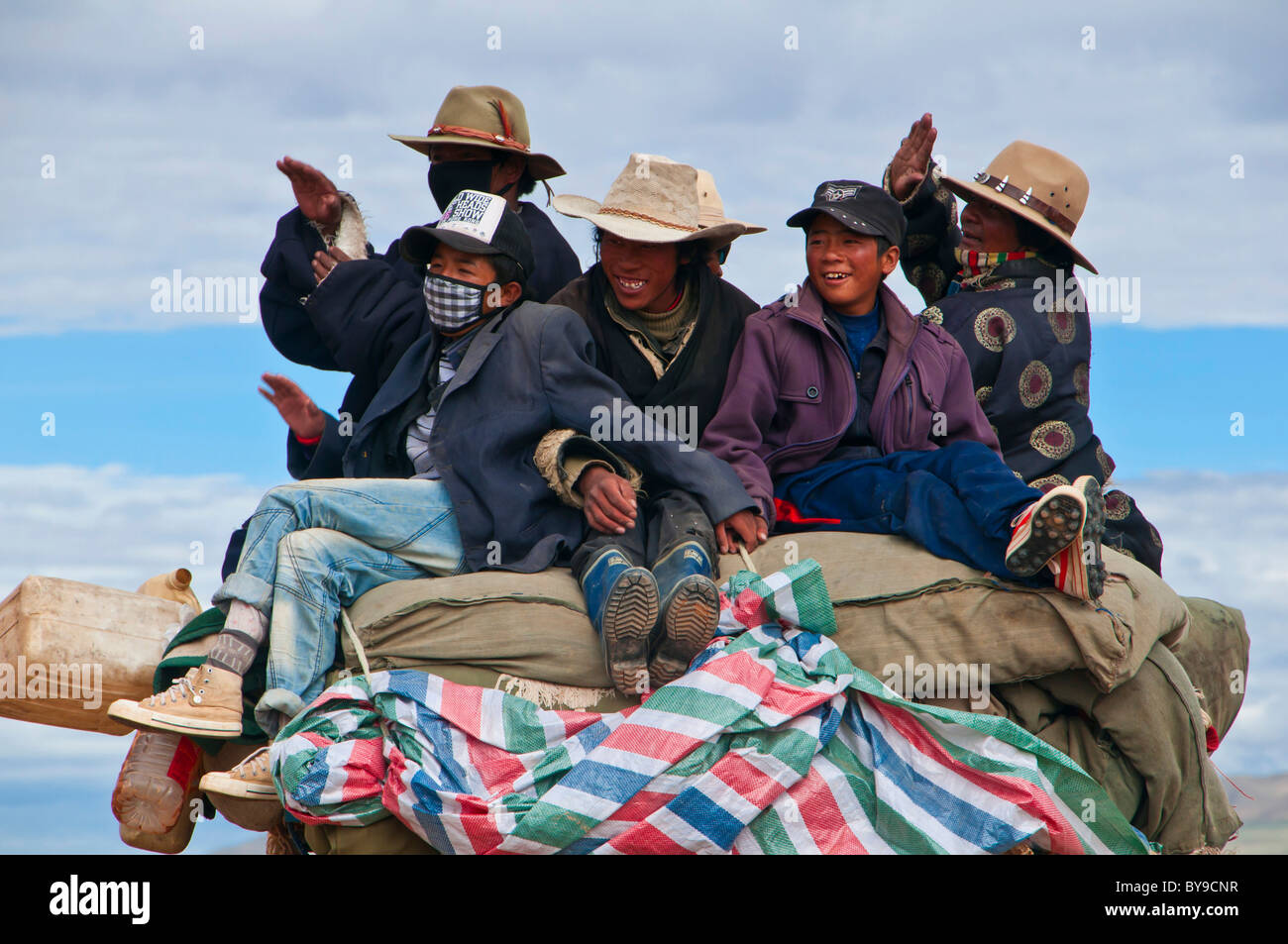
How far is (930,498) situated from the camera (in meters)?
5.70

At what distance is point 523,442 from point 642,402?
701mm

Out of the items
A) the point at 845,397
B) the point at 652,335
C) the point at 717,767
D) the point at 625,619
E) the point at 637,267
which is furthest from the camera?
the point at 652,335

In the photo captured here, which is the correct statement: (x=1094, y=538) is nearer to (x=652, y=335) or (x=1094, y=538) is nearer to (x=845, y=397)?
(x=845, y=397)

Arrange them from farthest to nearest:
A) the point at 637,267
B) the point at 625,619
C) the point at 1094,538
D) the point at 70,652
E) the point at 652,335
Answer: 1. the point at 652,335
2. the point at 637,267
3. the point at 70,652
4. the point at 1094,538
5. the point at 625,619

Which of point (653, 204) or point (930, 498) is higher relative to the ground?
point (653, 204)

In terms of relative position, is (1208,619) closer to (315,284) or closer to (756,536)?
(756,536)

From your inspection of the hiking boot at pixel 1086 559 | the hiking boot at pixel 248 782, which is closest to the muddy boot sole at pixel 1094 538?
the hiking boot at pixel 1086 559

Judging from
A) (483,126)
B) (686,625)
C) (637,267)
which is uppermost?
(483,126)

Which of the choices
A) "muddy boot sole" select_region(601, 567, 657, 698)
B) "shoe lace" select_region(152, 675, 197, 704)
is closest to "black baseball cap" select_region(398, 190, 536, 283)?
"muddy boot sole" select_region(601, 567, 657, 698)

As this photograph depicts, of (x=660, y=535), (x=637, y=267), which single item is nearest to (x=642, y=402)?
(x=637, y=267)

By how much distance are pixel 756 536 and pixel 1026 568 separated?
1.05m

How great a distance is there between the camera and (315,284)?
6762mm

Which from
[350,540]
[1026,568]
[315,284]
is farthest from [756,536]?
[315,284]
